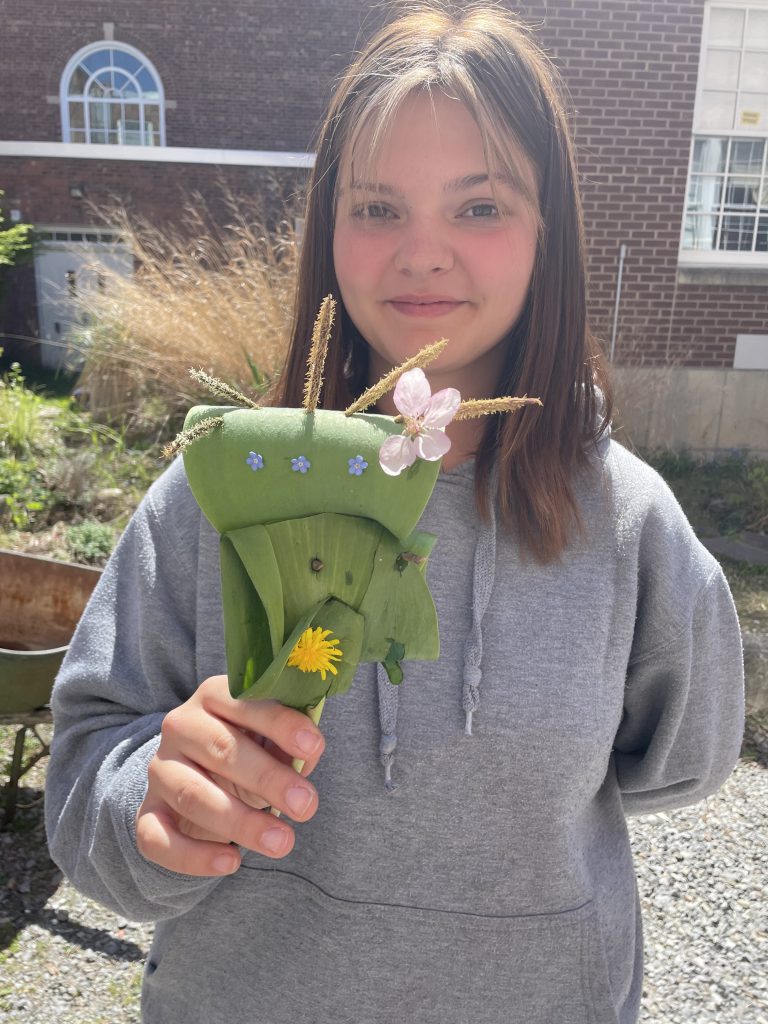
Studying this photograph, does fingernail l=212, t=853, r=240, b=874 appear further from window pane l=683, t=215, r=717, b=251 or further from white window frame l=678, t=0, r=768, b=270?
window pane l=683, t=215, r=717, b=251

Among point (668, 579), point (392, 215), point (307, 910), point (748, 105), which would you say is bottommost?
point (307, 910)

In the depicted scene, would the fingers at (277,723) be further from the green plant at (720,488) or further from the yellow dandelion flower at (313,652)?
the green plant at (720,488)

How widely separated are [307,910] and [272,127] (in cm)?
1661

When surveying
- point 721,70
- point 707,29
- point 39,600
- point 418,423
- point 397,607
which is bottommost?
point 39,600

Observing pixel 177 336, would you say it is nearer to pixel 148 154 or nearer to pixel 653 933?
pixel 653 933

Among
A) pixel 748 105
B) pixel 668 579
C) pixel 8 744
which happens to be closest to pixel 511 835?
pixel 668 579

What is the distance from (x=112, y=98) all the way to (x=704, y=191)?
12.1 m

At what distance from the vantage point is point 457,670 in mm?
1166

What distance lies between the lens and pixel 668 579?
121cm

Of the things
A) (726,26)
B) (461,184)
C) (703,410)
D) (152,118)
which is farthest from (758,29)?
(152,118)

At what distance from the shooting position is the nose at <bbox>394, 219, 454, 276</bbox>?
109 centimetres

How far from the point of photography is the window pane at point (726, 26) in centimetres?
876

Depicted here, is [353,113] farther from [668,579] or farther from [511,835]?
[511,835]

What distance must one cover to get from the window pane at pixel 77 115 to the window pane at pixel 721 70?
491 inches
